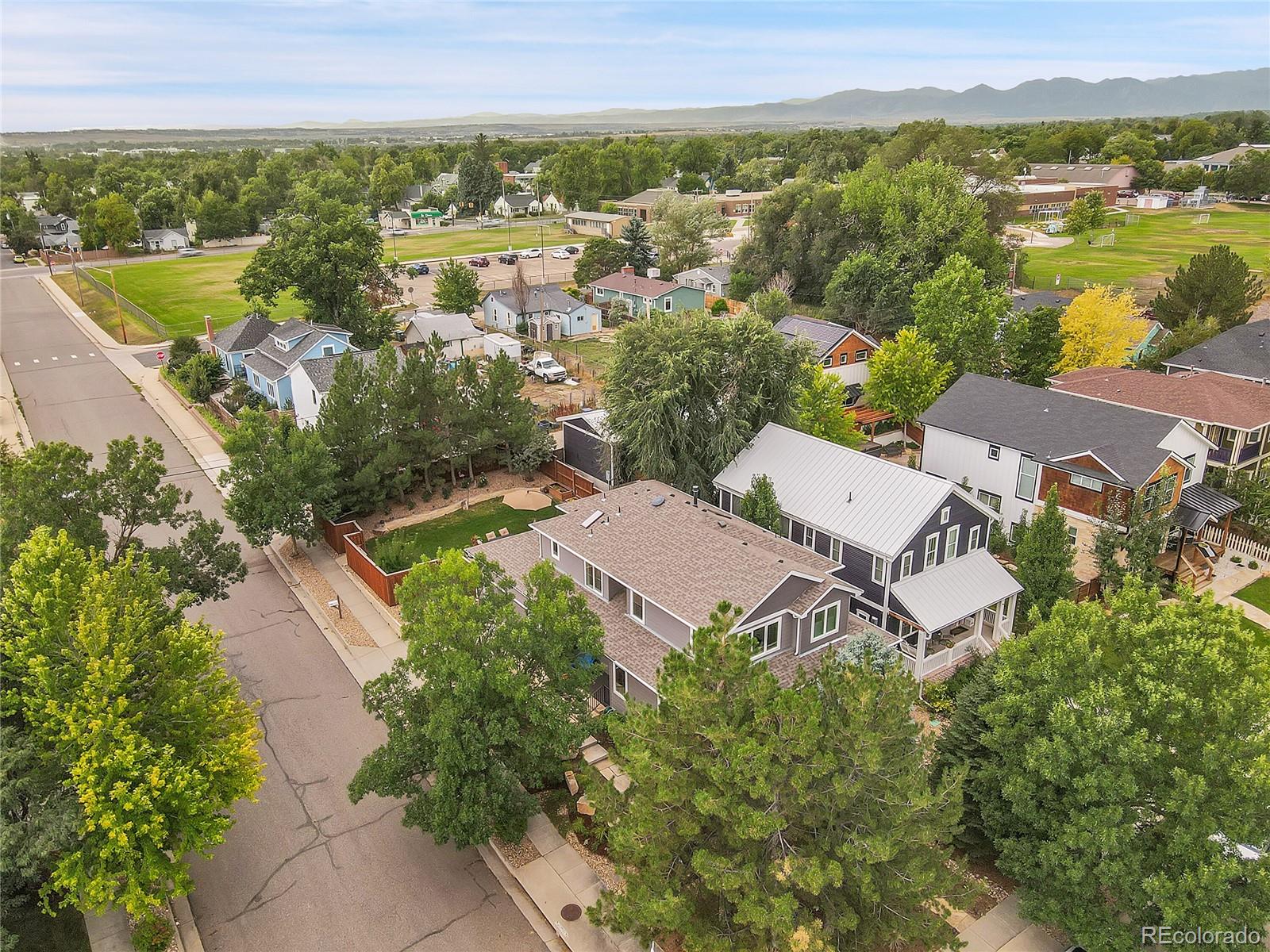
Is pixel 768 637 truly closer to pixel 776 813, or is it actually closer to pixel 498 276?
pixel 776 813

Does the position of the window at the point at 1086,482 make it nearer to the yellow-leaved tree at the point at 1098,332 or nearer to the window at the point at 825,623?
the window at the point at 825,623

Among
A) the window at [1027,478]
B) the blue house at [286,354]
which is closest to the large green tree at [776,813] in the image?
the window at [1027,478]

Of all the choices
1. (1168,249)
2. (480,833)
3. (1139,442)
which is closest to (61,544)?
(480,833)

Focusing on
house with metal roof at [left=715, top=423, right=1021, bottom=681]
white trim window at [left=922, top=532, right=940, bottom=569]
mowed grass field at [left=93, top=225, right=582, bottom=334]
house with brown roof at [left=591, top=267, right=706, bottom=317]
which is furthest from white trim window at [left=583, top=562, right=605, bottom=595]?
house with brown roof at [left=591, top=267, right=706, bottom=317]

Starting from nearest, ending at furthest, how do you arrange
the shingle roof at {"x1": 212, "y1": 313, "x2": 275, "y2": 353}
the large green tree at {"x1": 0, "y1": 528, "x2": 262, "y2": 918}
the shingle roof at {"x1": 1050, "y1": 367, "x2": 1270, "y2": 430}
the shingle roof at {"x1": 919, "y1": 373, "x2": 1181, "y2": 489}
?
1. the large green tree at {"x1": 0, "y1": 528, "x2": 262, "y2": 918}
2. the shingle roof at {"x1": 919, "y1": 373, "x2": 1181, "y2": 489}
3. the shingle roof at {"x1": 1050, "y1": 367, "x2": 1270, "y2": 430}
4. the shingle roof at {"x1": 212, "y1": 313, "x2": 275, "y2": 353}

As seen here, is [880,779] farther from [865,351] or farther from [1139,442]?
[865,351]

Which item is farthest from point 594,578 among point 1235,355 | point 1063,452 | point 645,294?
point 645,294

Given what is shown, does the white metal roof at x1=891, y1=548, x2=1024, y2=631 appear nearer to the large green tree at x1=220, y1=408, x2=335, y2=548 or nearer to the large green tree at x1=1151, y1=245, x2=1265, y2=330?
the large green tree at x1=220, y1=408, x2=335, y2=548
